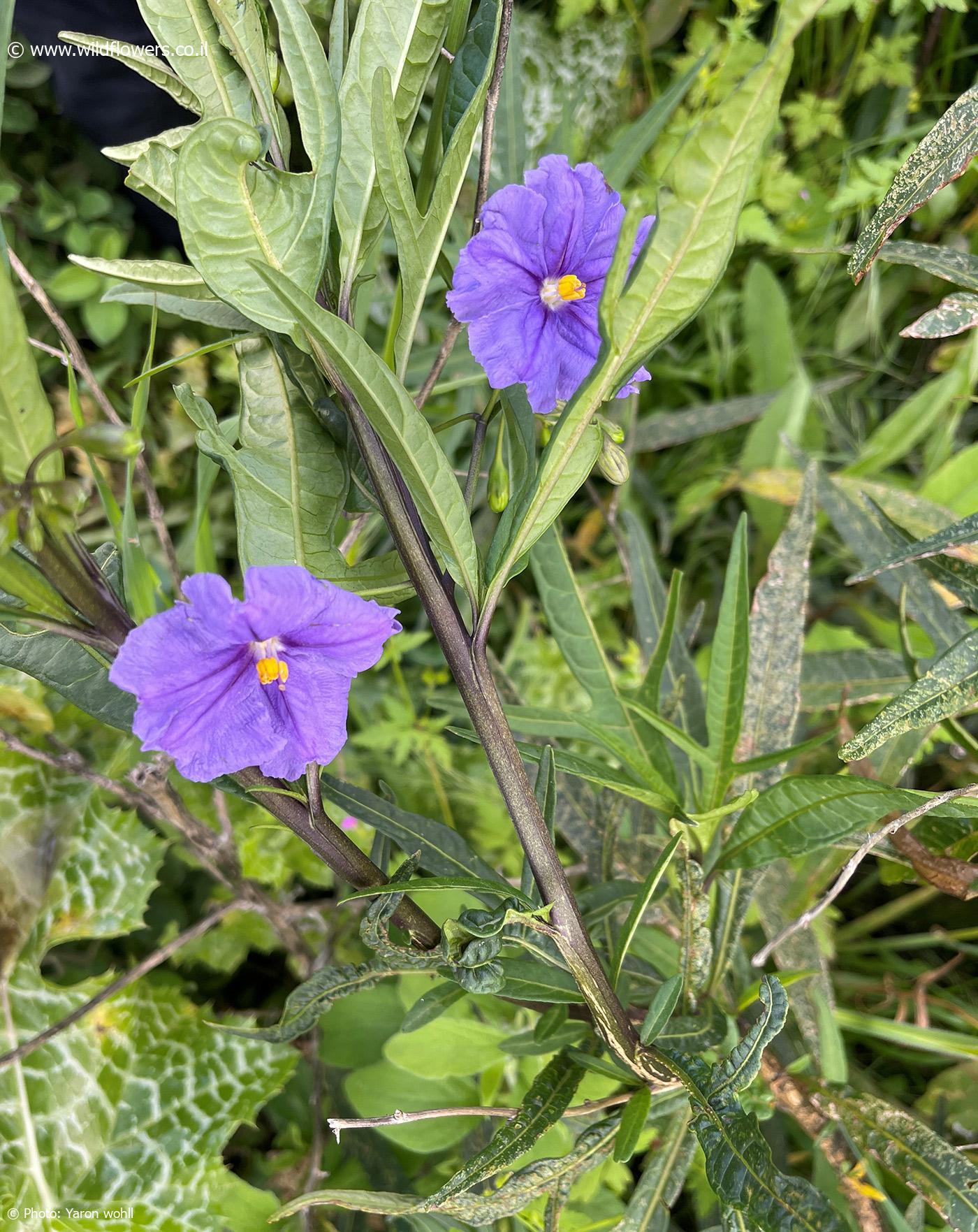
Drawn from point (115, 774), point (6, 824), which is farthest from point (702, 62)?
point (6, 824)

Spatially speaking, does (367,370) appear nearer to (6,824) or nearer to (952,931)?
(6,824)

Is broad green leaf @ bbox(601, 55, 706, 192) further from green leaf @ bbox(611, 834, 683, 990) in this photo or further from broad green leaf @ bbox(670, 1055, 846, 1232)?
broad green leaf @ bbox(670, 1055, 846, 1232)

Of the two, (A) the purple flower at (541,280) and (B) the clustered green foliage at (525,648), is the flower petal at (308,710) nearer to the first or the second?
(B) the clustered green foliage at (525,648)

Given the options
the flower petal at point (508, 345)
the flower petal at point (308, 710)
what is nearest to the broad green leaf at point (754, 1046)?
the flower petal at point (308, 710)

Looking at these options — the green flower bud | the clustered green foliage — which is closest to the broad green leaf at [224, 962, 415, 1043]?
the clustered green foliage

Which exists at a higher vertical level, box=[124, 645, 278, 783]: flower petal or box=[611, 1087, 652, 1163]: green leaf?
box=[124, 645, 278, 783]: flower petal

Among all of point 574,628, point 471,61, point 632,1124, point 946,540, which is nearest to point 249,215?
point 471,61

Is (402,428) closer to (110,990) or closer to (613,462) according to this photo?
(613,462)
